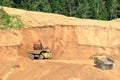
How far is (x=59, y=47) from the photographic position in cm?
3775

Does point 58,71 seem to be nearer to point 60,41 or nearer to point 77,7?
point 60,41

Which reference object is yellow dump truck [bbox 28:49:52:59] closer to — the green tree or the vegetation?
the vegetation

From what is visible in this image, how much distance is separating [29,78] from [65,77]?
3245 millimetres

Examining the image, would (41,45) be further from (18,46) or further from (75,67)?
(75,67)

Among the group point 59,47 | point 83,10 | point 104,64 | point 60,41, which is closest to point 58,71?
point 104,64

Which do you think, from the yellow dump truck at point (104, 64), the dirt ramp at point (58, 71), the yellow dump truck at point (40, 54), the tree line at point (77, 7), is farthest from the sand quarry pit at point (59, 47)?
the tree line at point (77, 7)

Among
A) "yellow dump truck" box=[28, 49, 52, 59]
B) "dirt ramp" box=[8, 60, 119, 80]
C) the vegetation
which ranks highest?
the vegetation

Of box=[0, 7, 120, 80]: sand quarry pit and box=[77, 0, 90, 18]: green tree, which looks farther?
box=[77, 0, 90, 18]: green tree

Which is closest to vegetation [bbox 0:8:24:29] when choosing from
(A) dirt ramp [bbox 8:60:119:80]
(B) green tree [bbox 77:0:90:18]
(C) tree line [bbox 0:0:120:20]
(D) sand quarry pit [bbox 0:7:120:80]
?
(D) sand quarry pit [bbox 0:7:120:80]

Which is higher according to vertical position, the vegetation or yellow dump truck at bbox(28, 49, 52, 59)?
the vegetation

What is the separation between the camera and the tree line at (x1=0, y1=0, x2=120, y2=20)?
204 feet

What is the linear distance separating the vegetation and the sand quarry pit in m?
0.83

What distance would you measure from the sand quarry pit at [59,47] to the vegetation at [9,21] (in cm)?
83

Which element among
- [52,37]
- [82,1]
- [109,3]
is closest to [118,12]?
[109,3]
